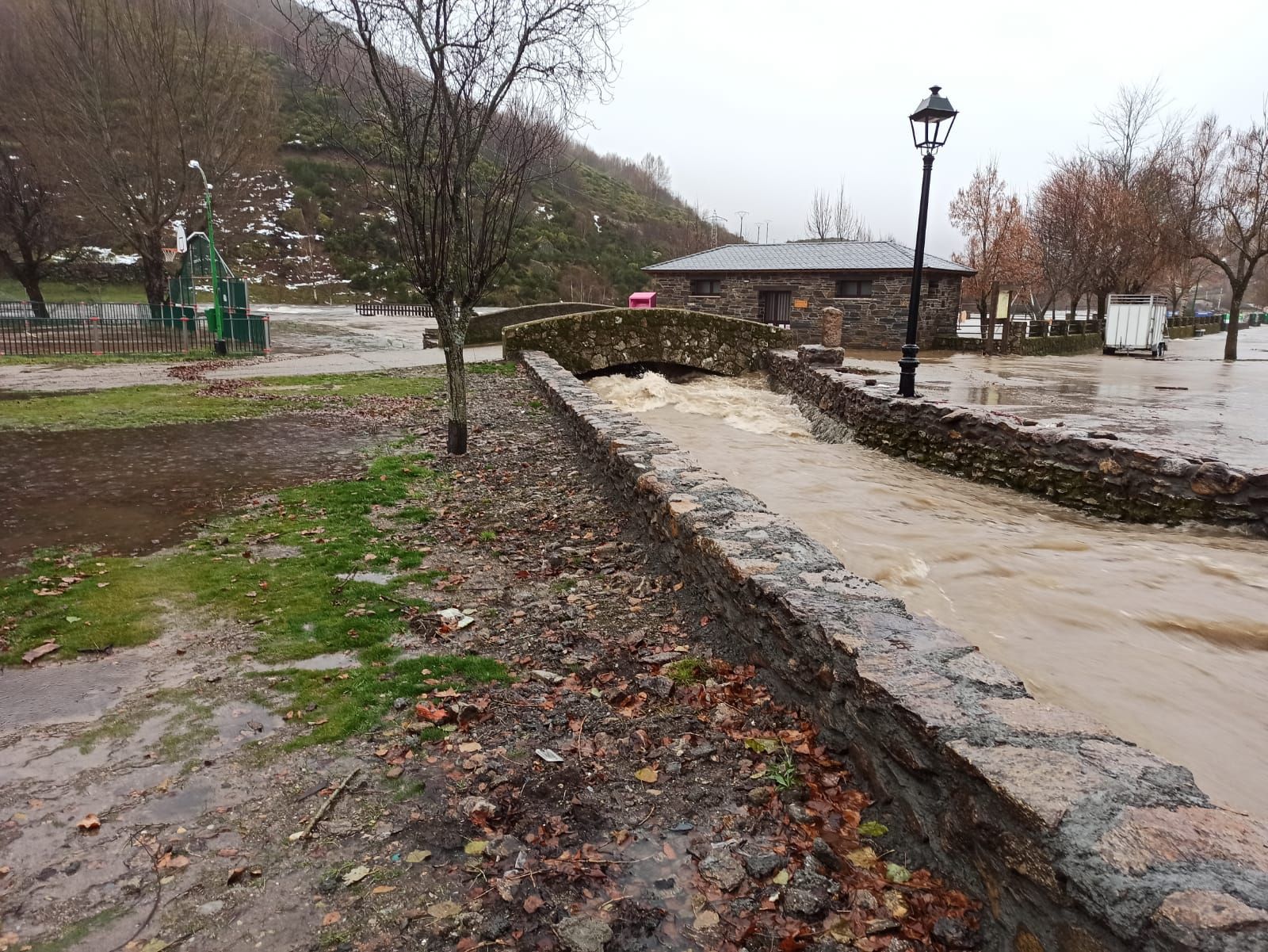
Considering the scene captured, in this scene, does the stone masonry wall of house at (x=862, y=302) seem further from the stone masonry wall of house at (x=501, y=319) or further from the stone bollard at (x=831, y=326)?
the stone masonry wall of house at (x=501, y=319)

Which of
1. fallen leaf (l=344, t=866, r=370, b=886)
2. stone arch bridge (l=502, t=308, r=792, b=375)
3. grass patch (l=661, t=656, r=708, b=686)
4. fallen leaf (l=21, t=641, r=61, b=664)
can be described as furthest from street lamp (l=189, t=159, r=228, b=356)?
fallen leaf (l=344, t=866, r=370, b=886)

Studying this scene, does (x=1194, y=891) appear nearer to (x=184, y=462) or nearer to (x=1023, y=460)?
(x=1023, y=460)

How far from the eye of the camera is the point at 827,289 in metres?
31.2

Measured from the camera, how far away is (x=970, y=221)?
1257 inches

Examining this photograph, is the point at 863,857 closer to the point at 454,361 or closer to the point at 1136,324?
the point at 454,361

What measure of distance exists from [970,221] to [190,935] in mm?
35808

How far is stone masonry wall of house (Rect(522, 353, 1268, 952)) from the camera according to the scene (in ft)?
5.55

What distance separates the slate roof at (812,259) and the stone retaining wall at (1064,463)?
20.4 meters

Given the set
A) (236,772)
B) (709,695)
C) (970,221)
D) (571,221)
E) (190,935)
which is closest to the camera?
(190,935)

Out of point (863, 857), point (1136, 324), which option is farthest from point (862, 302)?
point (863, 857)

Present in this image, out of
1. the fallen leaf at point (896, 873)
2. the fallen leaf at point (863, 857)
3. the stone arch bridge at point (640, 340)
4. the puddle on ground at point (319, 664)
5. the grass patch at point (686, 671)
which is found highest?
the stone arch bridge at point (640, 340)

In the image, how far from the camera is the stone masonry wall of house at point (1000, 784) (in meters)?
1.69

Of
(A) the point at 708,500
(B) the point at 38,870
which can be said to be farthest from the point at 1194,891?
(A) the point at 708,500

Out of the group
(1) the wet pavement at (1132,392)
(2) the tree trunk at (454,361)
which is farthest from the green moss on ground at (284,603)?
(1) the wet pavement at (1132,392)
